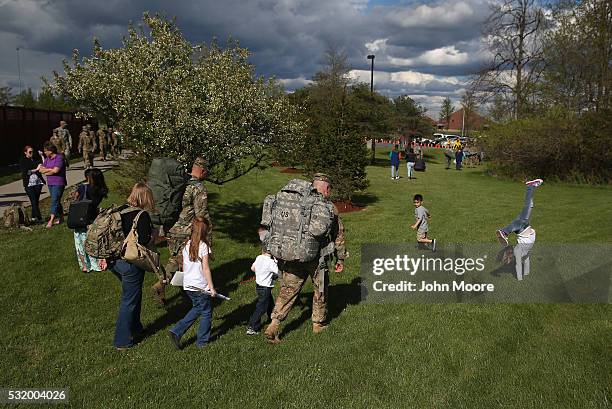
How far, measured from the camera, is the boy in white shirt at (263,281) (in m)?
5.70

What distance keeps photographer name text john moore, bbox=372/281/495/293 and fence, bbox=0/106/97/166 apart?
1906 cm

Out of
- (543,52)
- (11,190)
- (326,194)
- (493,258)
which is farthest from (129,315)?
(543,52)

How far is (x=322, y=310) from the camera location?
596 centimetres

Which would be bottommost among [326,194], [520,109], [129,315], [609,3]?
[129,315]

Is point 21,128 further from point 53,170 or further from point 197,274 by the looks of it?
point 197,274

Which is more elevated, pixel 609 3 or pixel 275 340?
pixel 609 3

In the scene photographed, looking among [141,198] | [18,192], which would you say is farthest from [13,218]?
[141,198]

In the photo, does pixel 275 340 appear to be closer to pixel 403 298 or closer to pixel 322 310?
pixel 322 310

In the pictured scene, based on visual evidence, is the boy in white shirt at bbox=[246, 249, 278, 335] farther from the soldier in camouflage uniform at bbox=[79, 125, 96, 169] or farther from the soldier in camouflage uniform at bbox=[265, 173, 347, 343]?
the soldier in camouflage uniform at bbox=[79, 125, 96, 169]

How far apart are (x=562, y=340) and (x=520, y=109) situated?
30113mm

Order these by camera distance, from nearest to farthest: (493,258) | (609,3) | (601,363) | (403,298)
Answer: (601,363) → (403,298) → (493,258) → (609,3)

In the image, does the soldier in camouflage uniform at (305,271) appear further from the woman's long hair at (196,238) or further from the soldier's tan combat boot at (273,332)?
the woman's long hair at (196,238)

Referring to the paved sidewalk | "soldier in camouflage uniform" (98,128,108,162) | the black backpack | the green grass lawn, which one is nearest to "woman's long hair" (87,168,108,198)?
the black backpack

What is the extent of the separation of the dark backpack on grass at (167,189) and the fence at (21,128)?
17.0 metres
